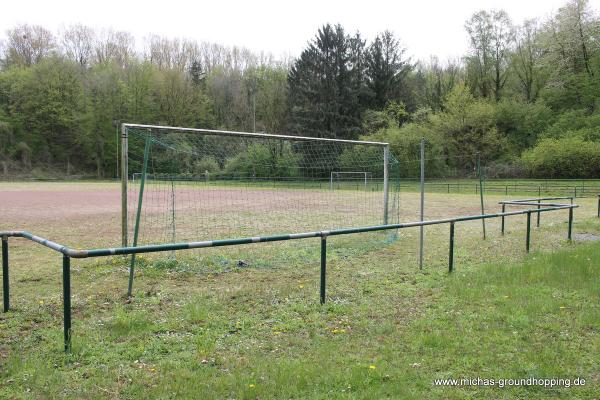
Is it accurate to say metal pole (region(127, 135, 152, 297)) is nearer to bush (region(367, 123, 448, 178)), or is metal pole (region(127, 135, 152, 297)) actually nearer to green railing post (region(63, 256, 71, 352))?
green railing post (region(63, 256, 71, 352))

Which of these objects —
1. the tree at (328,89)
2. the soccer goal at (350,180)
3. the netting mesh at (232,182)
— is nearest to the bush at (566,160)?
the soccer goal at (350,180)

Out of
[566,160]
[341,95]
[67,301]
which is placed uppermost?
[341,95]

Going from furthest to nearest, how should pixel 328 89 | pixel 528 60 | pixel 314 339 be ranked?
pixel 328 89 < pixel 528 60 < pixel 314 339

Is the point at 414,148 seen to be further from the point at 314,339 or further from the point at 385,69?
the point at 314,339

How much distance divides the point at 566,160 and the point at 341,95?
2380 cm

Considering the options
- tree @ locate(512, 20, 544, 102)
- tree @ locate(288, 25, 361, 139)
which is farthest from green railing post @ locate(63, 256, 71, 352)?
tree @ locate(512, 20, 544, 102)

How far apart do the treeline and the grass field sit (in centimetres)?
2892

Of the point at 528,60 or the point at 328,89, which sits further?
the point at 328,89

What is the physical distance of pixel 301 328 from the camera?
412cm

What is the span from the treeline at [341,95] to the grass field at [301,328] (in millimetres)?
28917

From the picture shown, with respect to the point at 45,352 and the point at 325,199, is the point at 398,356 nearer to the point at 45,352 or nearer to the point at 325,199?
the point at 45,352

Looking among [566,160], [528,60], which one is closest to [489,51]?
[528,60]

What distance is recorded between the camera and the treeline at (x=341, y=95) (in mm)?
40188

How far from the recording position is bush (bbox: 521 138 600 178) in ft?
107
